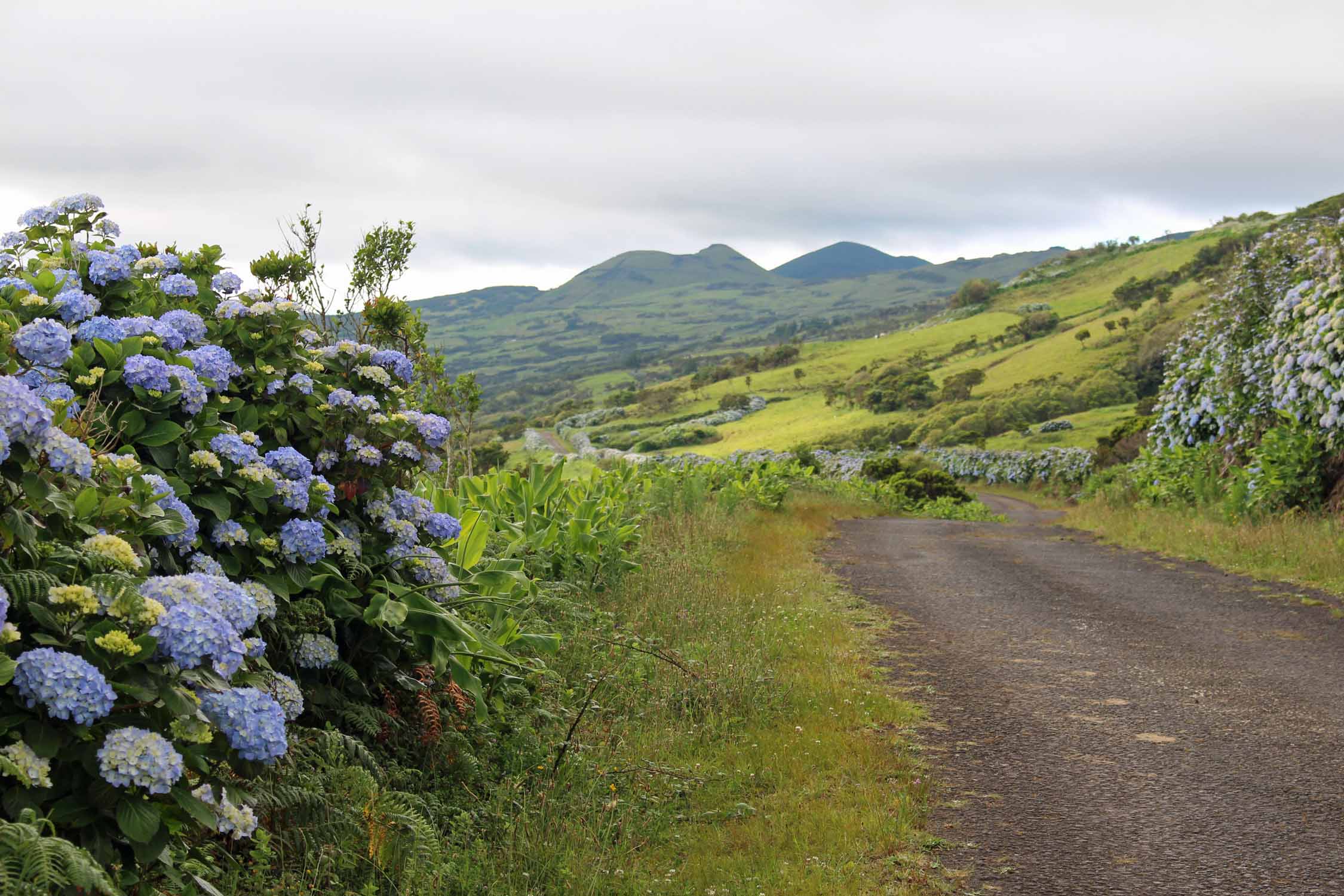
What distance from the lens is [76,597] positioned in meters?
2.35

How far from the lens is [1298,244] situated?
54.8 feet

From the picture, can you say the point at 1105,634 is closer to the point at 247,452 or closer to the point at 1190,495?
the point at 247,452

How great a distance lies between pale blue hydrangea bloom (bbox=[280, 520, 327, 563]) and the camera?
3.82 m

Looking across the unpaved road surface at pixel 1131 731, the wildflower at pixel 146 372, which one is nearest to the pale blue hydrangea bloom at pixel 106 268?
the wildflower at pixel 146 372

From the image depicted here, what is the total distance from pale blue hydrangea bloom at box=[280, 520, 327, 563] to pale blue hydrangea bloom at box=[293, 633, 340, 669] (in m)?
0.33

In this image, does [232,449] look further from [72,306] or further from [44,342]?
[72,306]

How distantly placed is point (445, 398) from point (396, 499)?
252 inches

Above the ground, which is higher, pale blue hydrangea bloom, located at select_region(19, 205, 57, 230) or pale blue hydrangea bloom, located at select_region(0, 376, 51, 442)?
pale blue hydrangea bloom, located at select_region(19, 205, 57, 230)

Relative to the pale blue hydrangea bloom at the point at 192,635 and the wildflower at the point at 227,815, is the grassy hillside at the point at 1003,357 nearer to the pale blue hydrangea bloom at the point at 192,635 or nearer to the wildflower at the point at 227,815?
the wildflower at the point at 227,815

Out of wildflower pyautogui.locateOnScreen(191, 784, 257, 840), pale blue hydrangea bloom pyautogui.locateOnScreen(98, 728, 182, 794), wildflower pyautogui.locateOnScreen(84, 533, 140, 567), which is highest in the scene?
wildflower pyautogui.locateOnScreen(84, 533, 140, 567)

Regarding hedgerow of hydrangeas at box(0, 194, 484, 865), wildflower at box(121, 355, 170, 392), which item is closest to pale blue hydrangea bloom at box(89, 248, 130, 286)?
hedgerow of hydrangeas at box(0, 194, 484, 865)

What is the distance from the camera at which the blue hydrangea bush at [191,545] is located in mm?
2357

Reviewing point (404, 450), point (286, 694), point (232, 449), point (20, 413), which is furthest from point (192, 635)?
point (404, 450)

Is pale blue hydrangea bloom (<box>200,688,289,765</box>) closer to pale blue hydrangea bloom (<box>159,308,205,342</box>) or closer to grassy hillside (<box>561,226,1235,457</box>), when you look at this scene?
pale blue hydrangea bloom (<box>159,308,205,342</box>)
